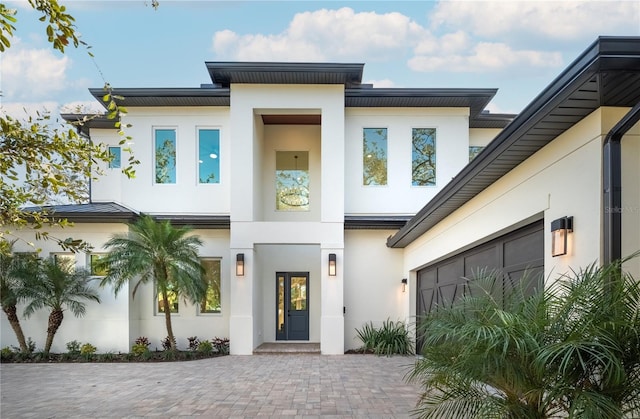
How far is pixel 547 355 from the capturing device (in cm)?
224

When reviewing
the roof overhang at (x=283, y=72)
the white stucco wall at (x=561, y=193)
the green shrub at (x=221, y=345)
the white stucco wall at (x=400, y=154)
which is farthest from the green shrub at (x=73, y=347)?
the white stucco wall at (x=561, y=193)

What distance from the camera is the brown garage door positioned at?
482 centimetres

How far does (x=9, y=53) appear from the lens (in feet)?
17.5

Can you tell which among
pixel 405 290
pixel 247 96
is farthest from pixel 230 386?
pixel 247 96

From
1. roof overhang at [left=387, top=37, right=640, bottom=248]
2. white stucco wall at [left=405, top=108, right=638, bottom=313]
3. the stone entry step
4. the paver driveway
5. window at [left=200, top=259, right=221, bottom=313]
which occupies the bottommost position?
the stone entry step

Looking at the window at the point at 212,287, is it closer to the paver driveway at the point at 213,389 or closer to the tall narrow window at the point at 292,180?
the paver driveway at the point at 213,389

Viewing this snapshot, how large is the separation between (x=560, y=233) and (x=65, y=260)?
12.0m

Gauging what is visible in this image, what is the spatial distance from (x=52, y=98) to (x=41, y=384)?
1561 cm

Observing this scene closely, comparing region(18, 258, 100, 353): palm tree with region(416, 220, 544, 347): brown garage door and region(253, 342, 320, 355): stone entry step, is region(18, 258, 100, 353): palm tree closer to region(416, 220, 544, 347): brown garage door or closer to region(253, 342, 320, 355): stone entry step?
region(253, 342, 320, 355): stone entry step

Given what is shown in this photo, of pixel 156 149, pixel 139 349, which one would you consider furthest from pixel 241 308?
pixel 156 149

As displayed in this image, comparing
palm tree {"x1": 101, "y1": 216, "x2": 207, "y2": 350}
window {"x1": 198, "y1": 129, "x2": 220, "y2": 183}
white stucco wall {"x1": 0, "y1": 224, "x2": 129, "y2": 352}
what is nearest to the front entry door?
palm tree {"x1": 101, "y1": 216, "x2": 207, "y2": 350}

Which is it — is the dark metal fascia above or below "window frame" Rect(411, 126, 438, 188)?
above

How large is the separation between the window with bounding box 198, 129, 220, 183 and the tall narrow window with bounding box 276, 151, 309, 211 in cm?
194

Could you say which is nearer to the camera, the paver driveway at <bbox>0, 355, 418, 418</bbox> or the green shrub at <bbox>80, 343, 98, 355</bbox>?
the paver driveway at <bbox>0, 355, 418, 418</bbox>
